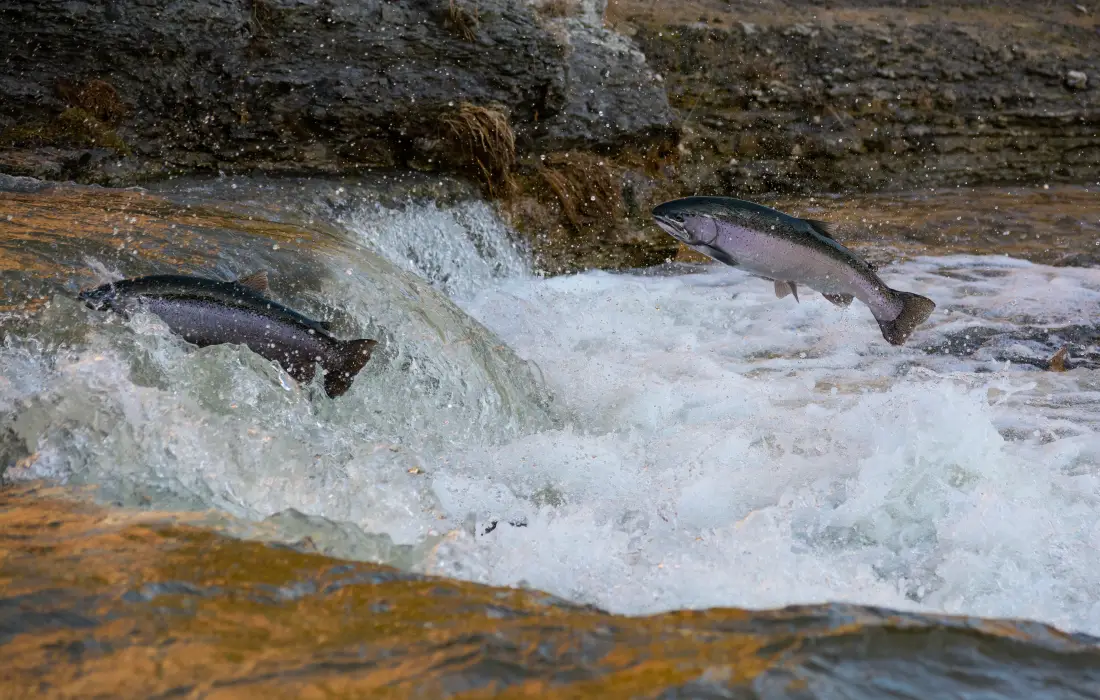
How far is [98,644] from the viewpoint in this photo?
6.37ft

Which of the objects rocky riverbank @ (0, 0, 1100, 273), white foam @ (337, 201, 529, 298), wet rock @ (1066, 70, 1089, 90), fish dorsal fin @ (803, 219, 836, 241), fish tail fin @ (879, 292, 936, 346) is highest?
fish dorsal fin @ (803, 219, 836, 241)

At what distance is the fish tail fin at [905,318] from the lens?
4.26m

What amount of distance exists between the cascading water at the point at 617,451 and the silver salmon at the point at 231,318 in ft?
0.20

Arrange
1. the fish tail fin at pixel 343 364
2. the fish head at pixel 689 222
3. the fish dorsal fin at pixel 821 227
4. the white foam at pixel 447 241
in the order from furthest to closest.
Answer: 1. the white foam at pixel 447 241
2. the fish dorsal fin at pixel 821 227
3. the fish head at pixel 689 222
4. the fish tail fin at pixel 343 364

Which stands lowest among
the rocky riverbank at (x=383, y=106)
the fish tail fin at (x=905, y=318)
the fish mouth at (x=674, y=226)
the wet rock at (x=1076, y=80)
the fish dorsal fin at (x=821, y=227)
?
the rocky riverbank at (x=383, y=106)

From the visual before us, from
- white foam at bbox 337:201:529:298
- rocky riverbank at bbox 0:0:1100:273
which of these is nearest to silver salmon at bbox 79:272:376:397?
white foam at bbox 337:201:529:298

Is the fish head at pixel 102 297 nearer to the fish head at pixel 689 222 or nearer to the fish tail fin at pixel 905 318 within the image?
the fish head at pixel 689 222

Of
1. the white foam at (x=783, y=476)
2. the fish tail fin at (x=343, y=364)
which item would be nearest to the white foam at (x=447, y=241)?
the white foam at (x=783, y=476)

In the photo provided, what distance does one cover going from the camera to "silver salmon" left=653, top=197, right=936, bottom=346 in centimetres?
406

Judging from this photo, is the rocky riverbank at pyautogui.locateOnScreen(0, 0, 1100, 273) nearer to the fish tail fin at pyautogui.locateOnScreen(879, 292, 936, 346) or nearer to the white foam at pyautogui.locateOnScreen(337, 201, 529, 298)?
the white foam at pyautogui.locateOnScreen(337, 201, 529, 298)

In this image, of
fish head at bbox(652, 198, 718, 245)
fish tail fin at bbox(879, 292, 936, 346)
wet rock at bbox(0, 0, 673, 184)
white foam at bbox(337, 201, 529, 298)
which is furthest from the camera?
wet rock at bbox(0, 0, 673, 184)

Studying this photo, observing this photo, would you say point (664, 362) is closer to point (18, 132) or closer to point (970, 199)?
point (18, 132)

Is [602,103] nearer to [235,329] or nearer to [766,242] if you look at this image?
[766,242]

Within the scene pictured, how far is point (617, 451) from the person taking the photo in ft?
12.7
